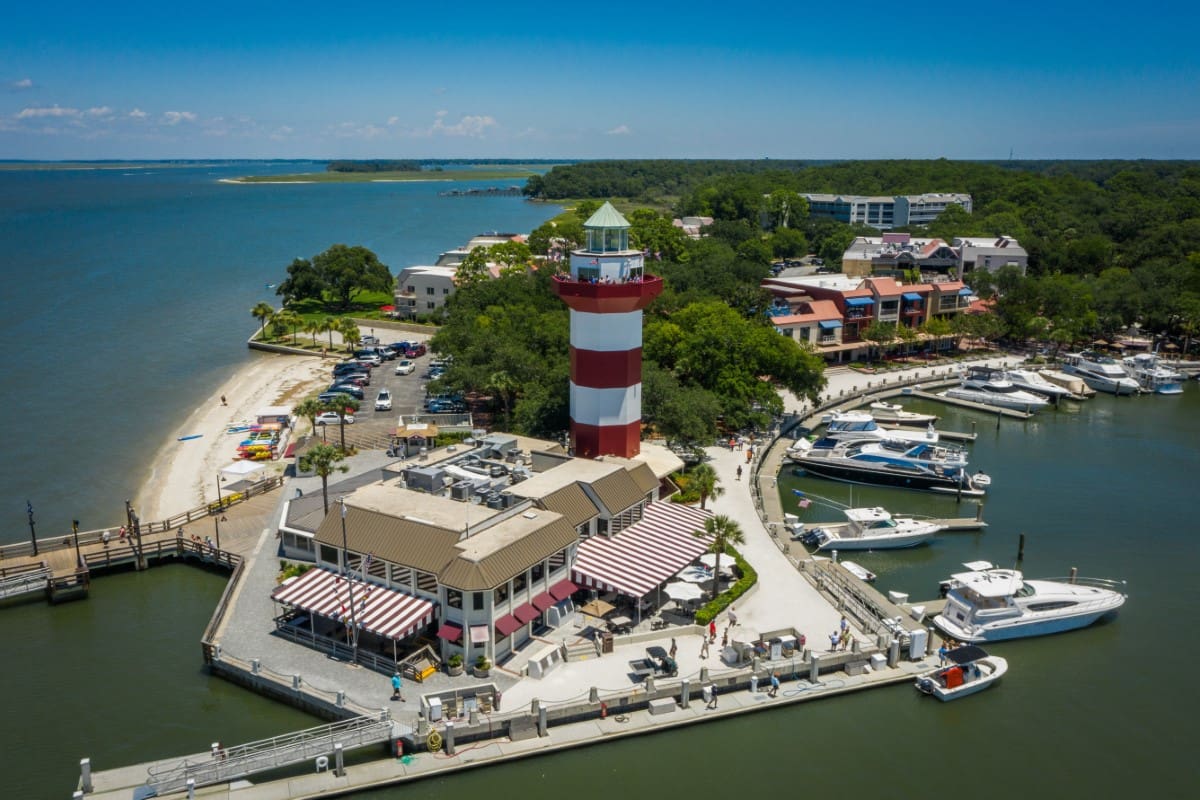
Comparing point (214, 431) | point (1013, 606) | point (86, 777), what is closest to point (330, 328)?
point (214, 431)

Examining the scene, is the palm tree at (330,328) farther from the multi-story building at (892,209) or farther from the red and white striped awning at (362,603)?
the multi-story building at (892,209)

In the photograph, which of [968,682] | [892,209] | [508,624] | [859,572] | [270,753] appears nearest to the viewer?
[270,753]

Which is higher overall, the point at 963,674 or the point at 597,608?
the point at 597,608

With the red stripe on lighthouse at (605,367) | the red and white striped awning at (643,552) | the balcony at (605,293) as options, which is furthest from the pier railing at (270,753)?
the balcony at (605,293)

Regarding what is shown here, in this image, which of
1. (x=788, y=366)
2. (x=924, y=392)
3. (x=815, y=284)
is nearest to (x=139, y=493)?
(x=788, y=366)

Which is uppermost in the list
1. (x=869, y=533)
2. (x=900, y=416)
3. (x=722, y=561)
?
(x=722, y=561)

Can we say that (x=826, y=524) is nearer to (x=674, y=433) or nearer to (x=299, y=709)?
(x=674, y=433)

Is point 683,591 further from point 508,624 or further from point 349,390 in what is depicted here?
point 349,390
